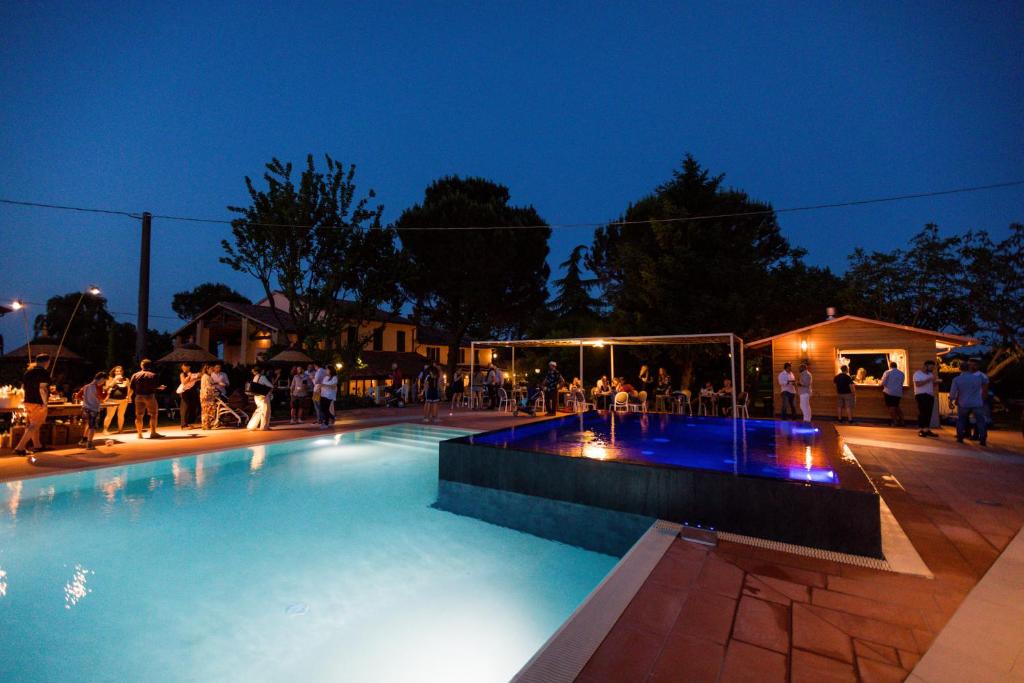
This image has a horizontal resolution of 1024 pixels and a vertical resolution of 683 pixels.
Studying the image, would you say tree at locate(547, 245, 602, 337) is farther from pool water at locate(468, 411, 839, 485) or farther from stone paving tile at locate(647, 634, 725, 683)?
stone paving tile at locate(647, 634, 725, 683)

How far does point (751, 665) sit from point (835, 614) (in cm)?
82

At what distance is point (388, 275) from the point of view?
62.6 ft

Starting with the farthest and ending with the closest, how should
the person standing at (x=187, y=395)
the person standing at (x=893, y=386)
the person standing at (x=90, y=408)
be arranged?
the person standing at (x=187, y=395) < the person standing at (x=893, y=386) < the person standing at (x=90, y=408)

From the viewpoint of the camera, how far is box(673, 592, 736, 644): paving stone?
2232 millimetres

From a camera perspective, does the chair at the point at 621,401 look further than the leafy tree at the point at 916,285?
No

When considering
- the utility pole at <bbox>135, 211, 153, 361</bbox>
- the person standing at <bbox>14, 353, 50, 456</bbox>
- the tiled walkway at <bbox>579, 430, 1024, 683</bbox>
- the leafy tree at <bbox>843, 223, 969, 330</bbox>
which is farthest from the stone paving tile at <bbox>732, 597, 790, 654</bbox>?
the leafy tree at <bbox>843, 223, 969, 330</bbox>

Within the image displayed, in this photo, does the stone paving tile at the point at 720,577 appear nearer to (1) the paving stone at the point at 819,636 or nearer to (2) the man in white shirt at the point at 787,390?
(1) the paving stone at the point at 819,636

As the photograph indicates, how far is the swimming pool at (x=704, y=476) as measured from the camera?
343 cm

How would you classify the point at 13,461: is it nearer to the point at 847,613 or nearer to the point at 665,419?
the point at 847,613

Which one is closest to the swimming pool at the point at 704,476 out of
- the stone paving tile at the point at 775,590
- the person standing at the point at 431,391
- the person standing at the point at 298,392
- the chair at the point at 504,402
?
the stone paving tile at the point at 775,590

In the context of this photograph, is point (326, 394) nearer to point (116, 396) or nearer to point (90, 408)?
point (90, 408)

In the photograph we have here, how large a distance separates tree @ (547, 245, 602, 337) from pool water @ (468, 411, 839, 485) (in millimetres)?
15443

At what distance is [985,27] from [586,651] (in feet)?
184

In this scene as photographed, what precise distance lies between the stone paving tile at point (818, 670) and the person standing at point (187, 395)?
11.7 metres
